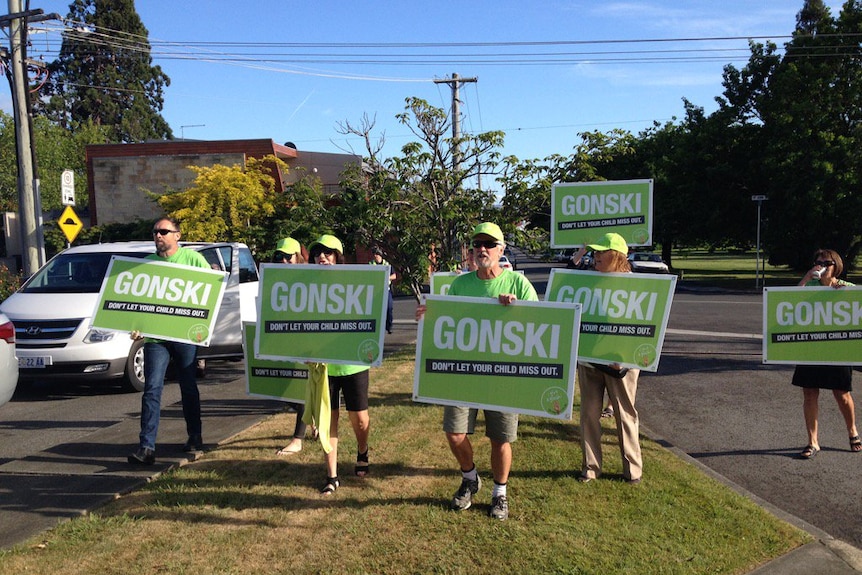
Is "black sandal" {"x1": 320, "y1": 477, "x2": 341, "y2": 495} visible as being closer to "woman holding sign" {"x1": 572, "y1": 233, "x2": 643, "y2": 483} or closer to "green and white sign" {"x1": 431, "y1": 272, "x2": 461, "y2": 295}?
"woman holding sign" {"x1": 572, "y1": 233, "x2": 643, "y2": 483}

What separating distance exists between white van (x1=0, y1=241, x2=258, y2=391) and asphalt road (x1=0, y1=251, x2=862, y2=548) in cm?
43

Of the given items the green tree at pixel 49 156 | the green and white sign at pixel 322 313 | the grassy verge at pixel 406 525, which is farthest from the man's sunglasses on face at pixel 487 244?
the green tree at pixel 49 156

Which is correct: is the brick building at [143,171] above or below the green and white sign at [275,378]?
above

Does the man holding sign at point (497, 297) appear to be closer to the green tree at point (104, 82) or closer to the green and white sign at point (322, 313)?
the green and white sign at point (322, 313)

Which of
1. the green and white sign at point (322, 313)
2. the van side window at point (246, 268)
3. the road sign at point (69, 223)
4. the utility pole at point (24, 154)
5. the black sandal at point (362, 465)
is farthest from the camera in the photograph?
the utility pole at point (24, 154)

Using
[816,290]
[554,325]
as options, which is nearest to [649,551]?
[554,325]

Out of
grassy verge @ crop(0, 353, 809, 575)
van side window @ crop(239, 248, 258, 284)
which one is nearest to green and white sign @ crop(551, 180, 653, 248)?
grassy verge @ crop(0, 353, 809, 575)

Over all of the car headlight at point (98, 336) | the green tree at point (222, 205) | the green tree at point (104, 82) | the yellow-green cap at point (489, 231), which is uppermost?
the green tree at point (104, 82)

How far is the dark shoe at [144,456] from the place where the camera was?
19.9 ft

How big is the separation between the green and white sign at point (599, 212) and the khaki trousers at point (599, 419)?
189cm

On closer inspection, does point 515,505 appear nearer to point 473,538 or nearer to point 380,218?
point 473,538

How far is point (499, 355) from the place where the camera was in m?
4.65

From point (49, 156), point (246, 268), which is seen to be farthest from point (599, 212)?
point (49, 156)

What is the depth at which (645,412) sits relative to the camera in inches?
336
